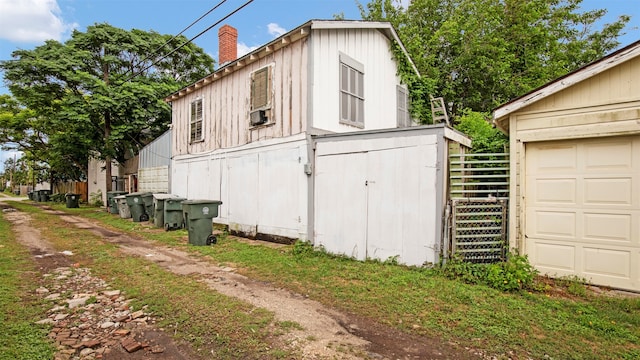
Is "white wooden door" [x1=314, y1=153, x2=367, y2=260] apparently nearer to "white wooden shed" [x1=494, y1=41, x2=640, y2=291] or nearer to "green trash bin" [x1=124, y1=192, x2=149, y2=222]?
"white wooden shed" [x1=494, y1=41, x2=640, y2=291]

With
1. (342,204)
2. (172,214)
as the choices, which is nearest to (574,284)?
(342,204)

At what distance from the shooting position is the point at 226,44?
12125 mm

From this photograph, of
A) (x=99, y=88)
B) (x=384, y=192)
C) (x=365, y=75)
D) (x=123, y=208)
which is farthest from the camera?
(x=99, y=88)

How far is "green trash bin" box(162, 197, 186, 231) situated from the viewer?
1048 centimetres

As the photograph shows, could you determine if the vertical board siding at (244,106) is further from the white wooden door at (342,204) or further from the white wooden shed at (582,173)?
the white wooden shed at (582,173)

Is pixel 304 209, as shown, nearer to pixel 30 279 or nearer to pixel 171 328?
pixel 171 328

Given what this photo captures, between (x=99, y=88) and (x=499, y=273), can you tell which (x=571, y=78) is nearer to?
(x=499, y=273)

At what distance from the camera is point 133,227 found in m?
11.3

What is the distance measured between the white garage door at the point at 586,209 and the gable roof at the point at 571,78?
0.74 m

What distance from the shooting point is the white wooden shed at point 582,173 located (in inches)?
184

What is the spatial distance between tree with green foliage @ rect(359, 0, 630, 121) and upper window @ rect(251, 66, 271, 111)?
941cm

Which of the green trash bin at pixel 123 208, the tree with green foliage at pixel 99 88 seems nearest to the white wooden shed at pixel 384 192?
the green trash bin at pixel 123 208

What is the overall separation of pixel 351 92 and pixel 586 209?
5.82 m

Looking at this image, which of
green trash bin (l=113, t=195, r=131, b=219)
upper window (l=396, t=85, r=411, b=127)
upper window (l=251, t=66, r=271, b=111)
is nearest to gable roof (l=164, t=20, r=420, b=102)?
upper window (l=251, t=66, r=271, b=111)
